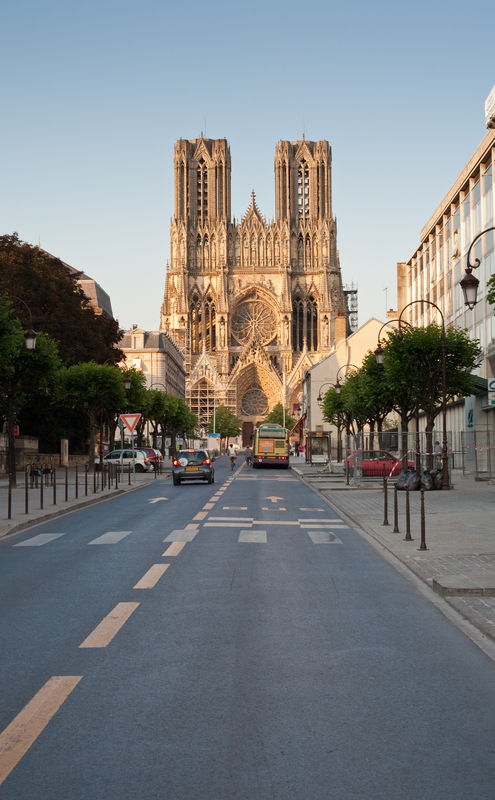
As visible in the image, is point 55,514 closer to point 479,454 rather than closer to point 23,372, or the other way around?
point 23,372

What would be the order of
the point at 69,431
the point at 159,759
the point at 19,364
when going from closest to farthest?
the point at 159,759, the point at 19,364, the point at 69,431

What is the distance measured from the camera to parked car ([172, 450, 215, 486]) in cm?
3288

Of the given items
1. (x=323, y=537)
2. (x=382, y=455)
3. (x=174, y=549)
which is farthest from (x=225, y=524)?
(x=382, y=455)

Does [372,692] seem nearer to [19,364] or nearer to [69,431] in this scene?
[19,364]

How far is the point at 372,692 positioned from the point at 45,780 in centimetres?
215

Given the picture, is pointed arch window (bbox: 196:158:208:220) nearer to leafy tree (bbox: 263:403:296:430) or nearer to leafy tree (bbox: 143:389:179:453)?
leafy tree (bbox: 263:403:296:430)

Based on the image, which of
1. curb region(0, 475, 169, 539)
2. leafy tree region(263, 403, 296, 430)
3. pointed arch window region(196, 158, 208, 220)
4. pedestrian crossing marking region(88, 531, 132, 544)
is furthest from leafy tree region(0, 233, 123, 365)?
pointed arch window region(196, 158, 208, 220)

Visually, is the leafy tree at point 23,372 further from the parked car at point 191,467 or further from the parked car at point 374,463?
the parked car at point 374,463

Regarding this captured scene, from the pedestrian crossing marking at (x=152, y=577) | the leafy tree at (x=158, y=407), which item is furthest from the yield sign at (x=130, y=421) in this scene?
the leafy tree at (x=158, y=407)

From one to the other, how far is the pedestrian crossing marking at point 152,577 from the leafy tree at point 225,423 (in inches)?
3904

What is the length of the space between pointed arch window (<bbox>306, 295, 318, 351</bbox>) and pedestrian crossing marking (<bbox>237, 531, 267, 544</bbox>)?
10108cm

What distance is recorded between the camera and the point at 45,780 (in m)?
3.79

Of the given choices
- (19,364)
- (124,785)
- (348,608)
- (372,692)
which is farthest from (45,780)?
(19,364)

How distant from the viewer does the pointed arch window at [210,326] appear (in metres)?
115
